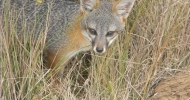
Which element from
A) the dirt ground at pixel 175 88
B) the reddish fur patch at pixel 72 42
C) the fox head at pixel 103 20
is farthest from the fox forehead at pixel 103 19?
the dirt ground at pixel 175 88

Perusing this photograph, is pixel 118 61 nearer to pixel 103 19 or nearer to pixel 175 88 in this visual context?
pixel 103 19

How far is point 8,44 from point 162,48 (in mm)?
1454

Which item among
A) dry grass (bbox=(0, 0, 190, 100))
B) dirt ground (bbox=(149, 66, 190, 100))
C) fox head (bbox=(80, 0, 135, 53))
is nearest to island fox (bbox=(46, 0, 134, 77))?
fox head (bbox=(80, 0, 135, 53))

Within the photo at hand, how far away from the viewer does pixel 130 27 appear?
14.4ft

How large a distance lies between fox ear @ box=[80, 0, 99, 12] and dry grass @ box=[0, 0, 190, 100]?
46 centimetres

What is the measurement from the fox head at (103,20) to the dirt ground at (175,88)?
63 cm

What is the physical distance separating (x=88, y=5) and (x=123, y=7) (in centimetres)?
33

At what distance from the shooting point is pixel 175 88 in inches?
147

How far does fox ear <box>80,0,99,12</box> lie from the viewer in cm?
378

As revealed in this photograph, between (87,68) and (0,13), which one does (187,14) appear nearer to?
(87,68)

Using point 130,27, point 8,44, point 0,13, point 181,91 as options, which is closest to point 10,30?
point 8,44

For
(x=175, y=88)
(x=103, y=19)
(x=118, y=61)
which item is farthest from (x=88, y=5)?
(x=175, y=88)

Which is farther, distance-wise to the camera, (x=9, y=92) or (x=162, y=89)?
(x=162, y=89)

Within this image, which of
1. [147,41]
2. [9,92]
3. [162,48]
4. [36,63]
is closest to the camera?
[9,92]
